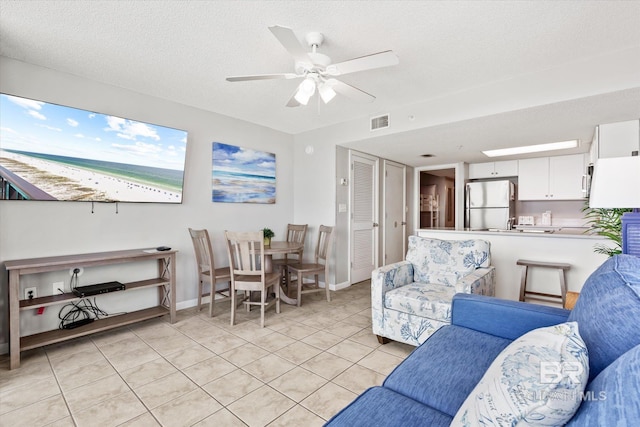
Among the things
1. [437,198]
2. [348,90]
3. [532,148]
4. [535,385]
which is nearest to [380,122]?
[348,90]

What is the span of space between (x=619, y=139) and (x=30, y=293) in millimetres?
5787

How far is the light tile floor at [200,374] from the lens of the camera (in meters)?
1.75

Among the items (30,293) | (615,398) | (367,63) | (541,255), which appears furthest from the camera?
(541,255)

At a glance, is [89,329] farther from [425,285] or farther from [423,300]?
[425,285]

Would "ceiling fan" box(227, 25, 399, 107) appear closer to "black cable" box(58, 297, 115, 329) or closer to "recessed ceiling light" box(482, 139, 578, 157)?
"black cable" box(58, 297, 115, 329)

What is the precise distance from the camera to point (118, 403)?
1849mm

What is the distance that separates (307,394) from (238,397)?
1.45ft

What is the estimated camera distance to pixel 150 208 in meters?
3.31

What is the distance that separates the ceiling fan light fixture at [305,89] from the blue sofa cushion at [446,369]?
1946mm

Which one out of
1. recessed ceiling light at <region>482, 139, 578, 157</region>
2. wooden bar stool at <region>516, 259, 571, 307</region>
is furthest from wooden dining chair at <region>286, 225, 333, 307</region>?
recessed ceiling light at <region>482, 139, 578, 157</region>

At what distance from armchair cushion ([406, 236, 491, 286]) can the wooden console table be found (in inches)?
98.3

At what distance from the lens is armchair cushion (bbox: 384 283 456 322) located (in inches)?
89.4

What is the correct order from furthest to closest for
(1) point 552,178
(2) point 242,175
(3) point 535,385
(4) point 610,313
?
1. (1) point 552,178
2. (2) point 242,175
3. (4) point 610,313
4. (3) point 535,385

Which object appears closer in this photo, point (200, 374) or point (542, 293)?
point (200, 374)
